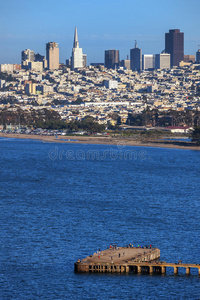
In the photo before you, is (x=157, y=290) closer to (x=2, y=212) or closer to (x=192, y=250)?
(x=192, y=250)

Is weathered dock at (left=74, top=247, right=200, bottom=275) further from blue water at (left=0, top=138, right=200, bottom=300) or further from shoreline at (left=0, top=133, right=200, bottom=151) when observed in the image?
shoreline at (left=0, top=133, right=200, bottom=151)

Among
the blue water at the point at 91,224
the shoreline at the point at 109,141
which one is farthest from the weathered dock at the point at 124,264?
the shoreline at the point at 109,141

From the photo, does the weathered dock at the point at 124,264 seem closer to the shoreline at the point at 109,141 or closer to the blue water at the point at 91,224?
the blue water at the point at 91,224

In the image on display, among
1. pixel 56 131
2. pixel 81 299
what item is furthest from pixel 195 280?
pixel 56 131

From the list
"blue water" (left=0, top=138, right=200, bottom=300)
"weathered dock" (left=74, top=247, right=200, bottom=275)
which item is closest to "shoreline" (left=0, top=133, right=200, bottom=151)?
"blue water" (left=0, top=138, right=200, bottom=300)

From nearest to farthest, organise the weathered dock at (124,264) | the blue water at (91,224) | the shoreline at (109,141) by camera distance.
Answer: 1. the blue water at (91,224)
2. the weathered dock at (124,264)
3. the shoreline at (109,141)

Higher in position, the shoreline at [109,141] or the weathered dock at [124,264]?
the shoreline at [109,141]

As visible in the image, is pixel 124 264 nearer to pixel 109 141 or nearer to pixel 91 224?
pixel 91 224

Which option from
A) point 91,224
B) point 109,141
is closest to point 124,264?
point 91,224
